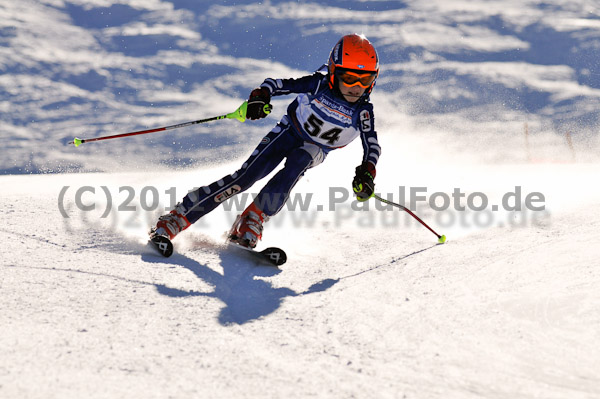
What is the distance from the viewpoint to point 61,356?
7.14 ft

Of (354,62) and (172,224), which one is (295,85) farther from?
(172,224)

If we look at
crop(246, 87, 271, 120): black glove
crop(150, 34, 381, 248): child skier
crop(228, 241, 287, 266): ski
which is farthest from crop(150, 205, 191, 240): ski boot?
crop(246, 87, 271, 120): black glove

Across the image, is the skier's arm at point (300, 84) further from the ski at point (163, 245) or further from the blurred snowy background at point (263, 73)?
the blurred snowy background at point (263, 73)

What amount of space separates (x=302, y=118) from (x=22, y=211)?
2289 mm

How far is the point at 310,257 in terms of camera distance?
4.03 m

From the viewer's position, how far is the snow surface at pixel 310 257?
7.09 ft

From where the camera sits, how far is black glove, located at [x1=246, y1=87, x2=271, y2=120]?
13.4ft

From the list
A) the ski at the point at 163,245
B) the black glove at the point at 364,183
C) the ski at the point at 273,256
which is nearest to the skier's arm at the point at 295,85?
the black glove at the point at 364,183

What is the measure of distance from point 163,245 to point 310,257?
3.38 ft

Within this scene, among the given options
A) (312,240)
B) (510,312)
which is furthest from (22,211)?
(510,312)

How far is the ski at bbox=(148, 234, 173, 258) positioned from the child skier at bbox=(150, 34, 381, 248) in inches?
5.8

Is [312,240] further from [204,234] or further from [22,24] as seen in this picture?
[22,24]

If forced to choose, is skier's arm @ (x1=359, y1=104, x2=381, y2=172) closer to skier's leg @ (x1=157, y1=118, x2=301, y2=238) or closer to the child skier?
the child skier

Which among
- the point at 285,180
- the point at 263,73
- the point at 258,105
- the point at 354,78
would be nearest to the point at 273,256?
the point at 285,180
